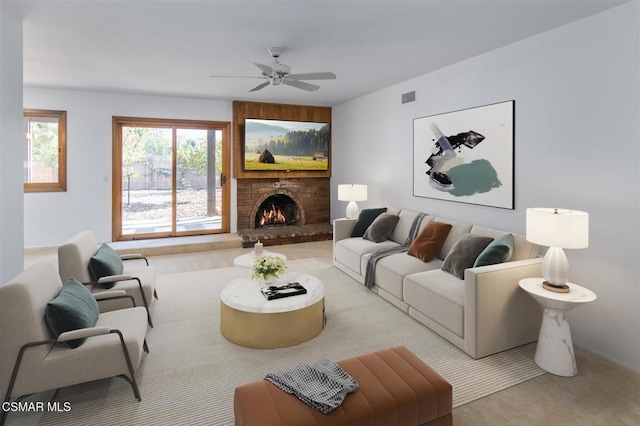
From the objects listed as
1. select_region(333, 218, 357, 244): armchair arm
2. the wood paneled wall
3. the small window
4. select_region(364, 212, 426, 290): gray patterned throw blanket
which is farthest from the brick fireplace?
the small window

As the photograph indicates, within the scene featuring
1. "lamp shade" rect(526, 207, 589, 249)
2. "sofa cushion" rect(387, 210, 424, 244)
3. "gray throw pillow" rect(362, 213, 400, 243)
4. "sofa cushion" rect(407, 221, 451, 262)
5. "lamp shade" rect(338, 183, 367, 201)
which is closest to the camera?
"lamp shade" rect(526, 207, 589, 249)

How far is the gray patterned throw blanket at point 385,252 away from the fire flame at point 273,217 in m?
3.79

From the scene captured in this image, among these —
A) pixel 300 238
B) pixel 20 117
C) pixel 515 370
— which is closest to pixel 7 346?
pixel 20 117

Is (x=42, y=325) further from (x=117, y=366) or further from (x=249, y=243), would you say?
(x=249, y=243)

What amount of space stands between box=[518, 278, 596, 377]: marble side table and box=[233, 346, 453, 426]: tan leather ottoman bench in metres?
1.28

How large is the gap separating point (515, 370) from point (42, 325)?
3.41 metres

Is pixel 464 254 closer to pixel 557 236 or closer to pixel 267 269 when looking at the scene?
pixel 557 236

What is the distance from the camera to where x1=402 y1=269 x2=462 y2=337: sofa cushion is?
124 inches

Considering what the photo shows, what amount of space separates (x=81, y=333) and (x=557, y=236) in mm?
3400

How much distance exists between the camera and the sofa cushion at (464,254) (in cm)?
357

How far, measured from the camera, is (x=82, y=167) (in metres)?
6.46

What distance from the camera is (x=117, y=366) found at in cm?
240

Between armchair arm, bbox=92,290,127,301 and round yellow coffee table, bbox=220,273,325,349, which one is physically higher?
armchair arm, bbox=92,290,127,301

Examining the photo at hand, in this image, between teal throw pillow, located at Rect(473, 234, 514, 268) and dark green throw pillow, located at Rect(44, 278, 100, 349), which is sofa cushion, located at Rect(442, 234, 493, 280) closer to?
teal throw pillow, located at Rect(473, 234, 514, 268)
